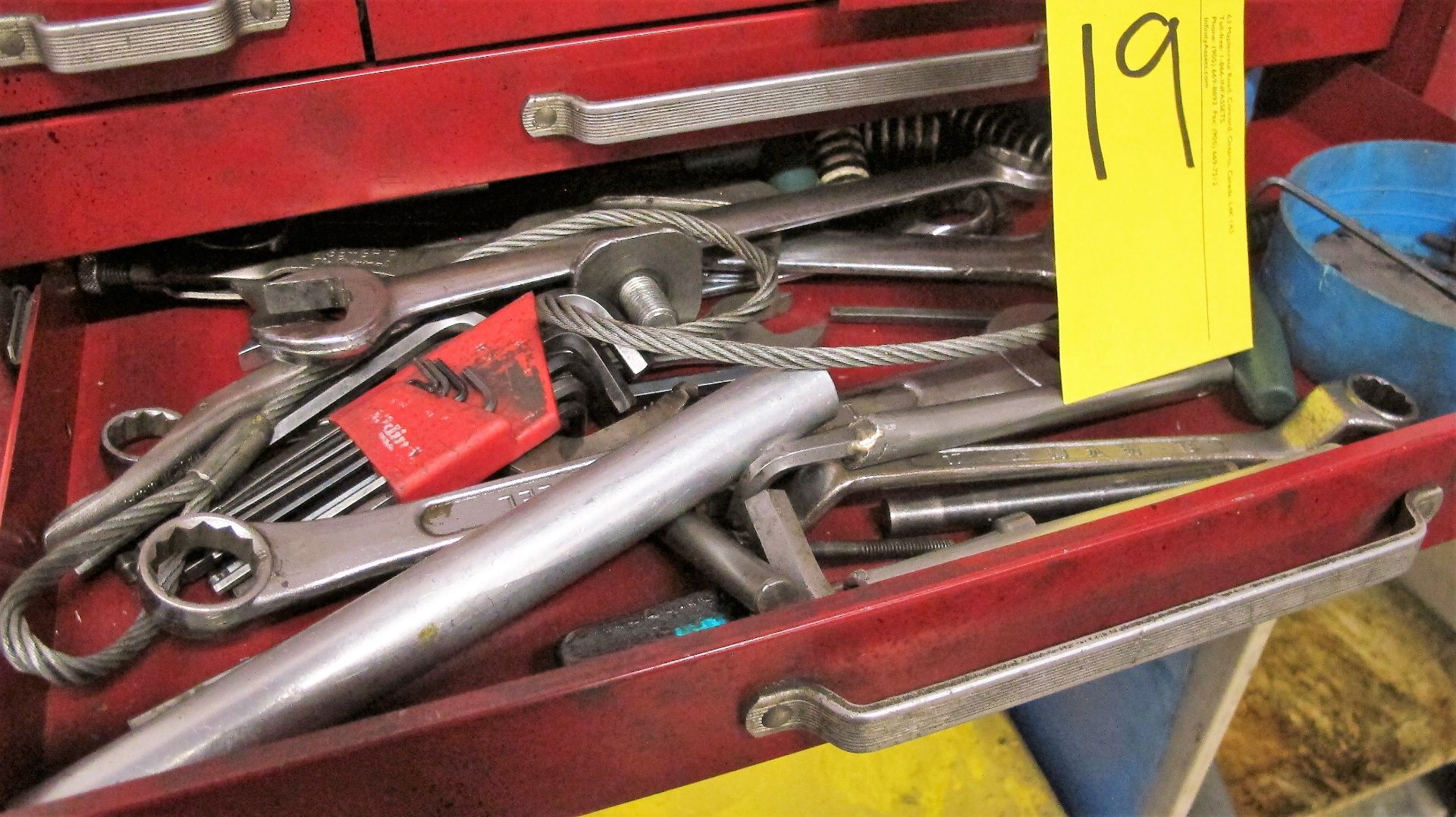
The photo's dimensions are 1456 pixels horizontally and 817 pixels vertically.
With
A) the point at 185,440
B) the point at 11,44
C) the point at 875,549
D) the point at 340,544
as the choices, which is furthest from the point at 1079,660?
the point at 11,44

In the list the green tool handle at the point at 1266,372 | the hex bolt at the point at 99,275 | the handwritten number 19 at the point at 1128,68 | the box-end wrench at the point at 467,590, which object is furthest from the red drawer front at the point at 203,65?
the green tool handle at the point at 1266,372

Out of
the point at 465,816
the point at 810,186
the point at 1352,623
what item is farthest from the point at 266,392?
the point at 1352,623

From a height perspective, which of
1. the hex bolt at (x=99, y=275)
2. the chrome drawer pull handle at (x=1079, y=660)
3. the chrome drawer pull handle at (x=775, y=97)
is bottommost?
the chrome drawer pull handle at (x=1079, y=660)

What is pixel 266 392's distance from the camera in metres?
0.53

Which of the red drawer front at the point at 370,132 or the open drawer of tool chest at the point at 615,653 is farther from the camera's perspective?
the red drawer front at the point at 370,132

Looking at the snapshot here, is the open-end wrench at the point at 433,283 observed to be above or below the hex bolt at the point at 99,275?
below

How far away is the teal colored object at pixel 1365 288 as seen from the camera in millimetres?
547

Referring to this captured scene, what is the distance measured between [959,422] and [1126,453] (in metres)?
0.09

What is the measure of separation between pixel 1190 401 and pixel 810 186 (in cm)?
27

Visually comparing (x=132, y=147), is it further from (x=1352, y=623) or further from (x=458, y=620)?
(x=1352, y=623)

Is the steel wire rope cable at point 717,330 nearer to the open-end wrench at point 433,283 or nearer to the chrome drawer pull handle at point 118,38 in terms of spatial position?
the open-end wrench at point 433,283

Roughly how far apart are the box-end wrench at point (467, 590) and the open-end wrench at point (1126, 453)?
39 millimetres

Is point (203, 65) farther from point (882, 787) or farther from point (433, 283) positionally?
point (882, 787)

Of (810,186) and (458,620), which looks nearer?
(458,620)
